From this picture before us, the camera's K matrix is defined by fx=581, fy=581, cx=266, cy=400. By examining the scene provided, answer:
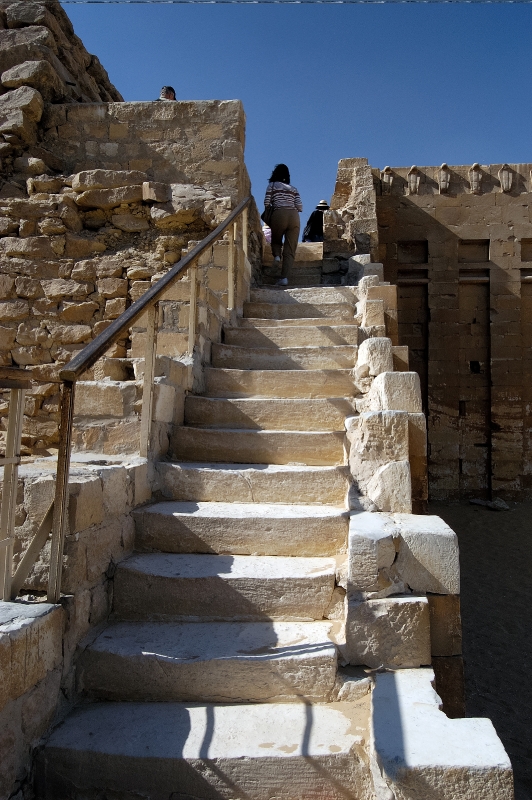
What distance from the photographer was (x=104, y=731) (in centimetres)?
203

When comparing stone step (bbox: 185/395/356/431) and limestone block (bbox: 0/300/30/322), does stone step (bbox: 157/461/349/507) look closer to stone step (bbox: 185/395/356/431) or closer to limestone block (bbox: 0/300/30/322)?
stone step (bbox: 185/395/356/431)

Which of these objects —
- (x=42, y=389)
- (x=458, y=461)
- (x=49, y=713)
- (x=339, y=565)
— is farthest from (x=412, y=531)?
(x=458, y=461)

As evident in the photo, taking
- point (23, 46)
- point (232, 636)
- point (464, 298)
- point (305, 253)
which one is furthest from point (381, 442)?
point (464, 298)

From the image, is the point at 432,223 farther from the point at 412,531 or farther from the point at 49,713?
the point at 49,713

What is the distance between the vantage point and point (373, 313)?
4.80 m

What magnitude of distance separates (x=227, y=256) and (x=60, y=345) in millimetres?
1899

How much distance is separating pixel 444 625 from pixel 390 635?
26 centimetres

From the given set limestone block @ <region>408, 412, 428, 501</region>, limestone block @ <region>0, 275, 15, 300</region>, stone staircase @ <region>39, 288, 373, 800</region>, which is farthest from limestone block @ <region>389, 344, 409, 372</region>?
limestone block @ <region>0, 275, 15, 300</region>

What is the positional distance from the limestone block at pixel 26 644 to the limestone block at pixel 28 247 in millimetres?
4637

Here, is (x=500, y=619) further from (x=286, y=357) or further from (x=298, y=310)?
(x=298, y=310)

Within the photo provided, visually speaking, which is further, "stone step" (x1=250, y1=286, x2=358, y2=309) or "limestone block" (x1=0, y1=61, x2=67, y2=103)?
"limestone block" (x1=0, y1=61, x2=67, y2=103)

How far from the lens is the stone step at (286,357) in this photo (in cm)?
438

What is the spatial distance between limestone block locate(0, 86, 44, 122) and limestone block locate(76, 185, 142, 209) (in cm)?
114

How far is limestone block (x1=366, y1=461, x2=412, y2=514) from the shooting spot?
2785 mm
